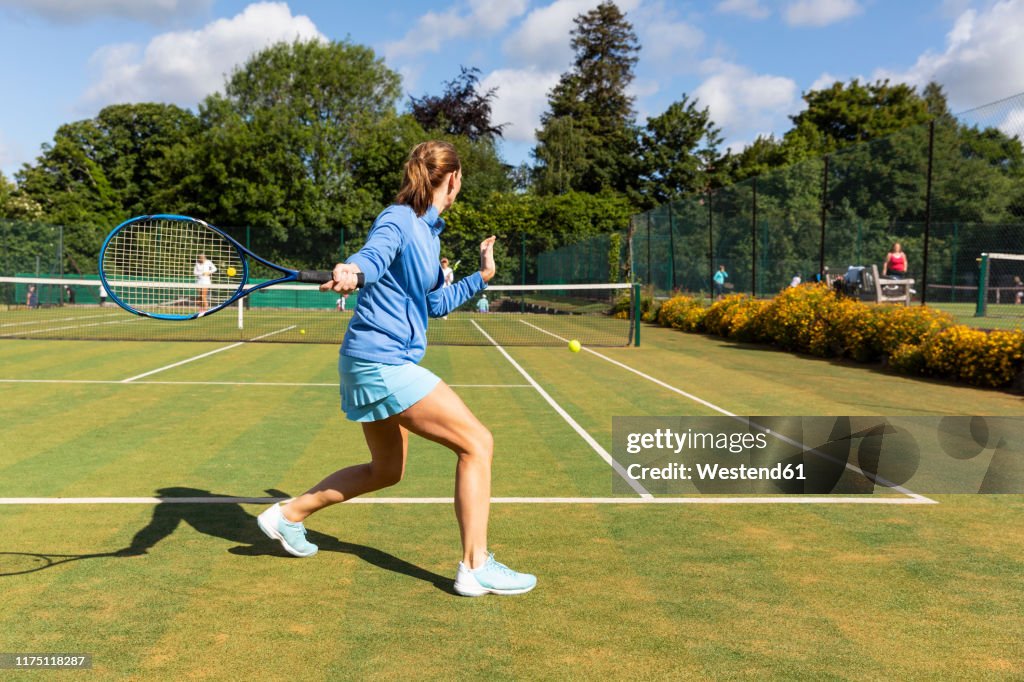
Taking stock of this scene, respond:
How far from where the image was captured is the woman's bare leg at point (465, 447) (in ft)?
12.3

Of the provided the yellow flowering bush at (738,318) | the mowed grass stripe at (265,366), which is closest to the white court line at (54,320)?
the mowed grass stripe at (265,366)

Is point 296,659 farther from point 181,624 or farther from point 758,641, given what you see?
point 758,641

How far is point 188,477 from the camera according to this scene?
6.22 meters

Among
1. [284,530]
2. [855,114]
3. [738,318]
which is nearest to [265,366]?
[284,530]

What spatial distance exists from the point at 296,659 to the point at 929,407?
885 cm

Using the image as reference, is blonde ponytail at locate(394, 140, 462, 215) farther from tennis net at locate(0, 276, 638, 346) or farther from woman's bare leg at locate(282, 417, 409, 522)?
tennis net at locate(0, 276, 638, 346)

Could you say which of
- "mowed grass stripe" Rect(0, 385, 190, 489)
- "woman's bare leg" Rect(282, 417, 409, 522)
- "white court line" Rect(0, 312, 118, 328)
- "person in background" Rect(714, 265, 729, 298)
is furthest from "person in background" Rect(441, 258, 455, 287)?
"person in background" Rect(714, 265, 729, 298)

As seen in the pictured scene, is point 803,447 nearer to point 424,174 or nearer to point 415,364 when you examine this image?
point 415,364

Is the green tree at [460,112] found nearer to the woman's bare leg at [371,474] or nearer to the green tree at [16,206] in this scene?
the green tree at [16,206]

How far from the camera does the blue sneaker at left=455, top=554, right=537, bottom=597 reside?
12.8 feet

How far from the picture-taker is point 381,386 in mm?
3740

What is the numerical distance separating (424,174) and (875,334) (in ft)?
42.1

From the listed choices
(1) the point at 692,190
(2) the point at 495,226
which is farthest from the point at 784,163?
(2) the point at 495,226

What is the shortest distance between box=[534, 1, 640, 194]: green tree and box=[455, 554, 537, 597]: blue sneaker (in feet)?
189
